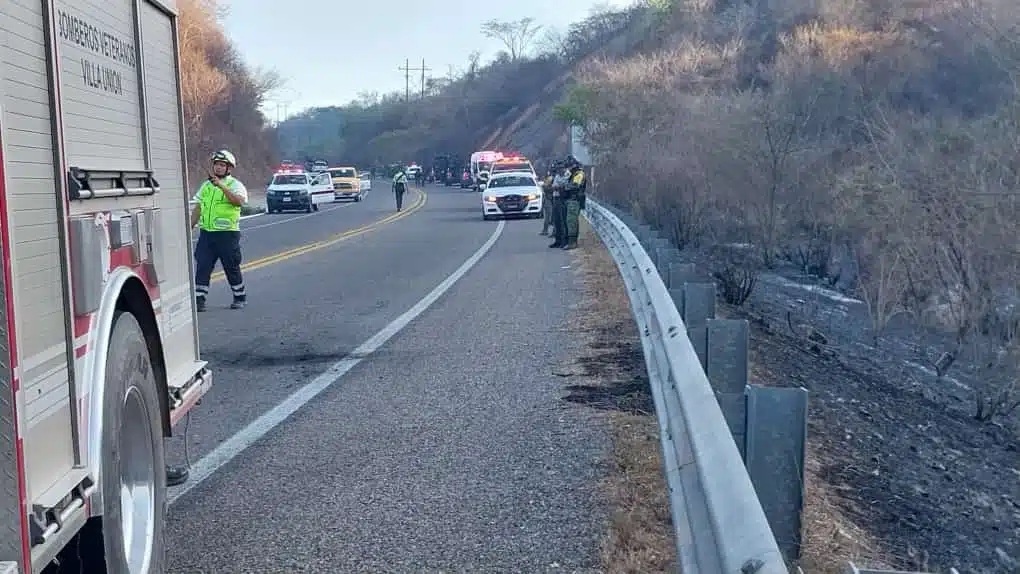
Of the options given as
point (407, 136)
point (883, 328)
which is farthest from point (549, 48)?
point (883, 328)

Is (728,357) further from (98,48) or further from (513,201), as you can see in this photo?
(513,201)

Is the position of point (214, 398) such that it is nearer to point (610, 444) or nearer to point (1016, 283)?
point (610, 444)

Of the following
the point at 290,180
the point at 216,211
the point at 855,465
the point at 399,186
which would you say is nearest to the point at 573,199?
the point at 216,211

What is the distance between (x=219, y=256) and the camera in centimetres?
1317

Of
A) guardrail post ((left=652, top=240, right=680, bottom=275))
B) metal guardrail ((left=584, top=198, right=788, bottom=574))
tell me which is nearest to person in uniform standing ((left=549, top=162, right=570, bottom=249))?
guardrail post ((left=652, top=240, right=680, bottom=275))

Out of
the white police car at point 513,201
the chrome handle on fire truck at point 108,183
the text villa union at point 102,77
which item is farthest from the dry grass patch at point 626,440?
the white police car at point 513,201

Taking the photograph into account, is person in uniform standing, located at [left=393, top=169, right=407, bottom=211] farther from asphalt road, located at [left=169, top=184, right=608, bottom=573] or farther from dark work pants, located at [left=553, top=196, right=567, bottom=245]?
asphalt road, located at [left=169, top=184, right=608, bottom=573]

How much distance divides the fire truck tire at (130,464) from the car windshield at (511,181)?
95.3ft

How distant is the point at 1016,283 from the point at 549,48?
11296 cm

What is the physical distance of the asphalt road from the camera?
487 centimetres

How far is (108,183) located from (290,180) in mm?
40331

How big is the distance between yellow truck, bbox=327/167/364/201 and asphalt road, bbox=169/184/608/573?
43587 mm

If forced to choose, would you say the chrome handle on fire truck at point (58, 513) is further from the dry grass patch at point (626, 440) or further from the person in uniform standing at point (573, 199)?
the person in uniform standing at point (573, 199)

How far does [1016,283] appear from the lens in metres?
13.2
